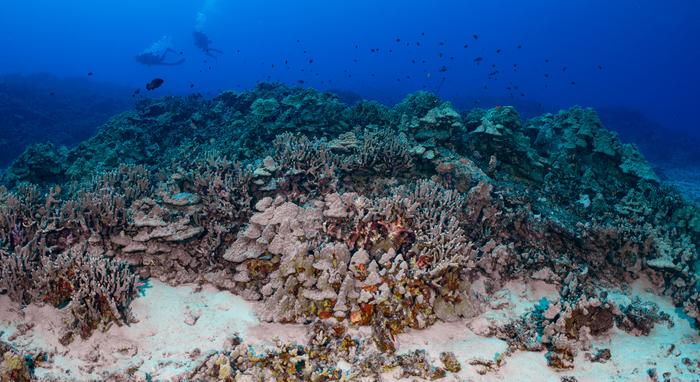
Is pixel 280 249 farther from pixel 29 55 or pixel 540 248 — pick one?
pixel 29 55

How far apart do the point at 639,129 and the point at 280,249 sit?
4066cm

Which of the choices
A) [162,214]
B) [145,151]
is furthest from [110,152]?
[162,214]

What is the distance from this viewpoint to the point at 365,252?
534 cm

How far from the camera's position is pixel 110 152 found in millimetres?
11602

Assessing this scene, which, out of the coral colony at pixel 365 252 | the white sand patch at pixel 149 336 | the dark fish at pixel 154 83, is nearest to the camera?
the white sand patch at pixel 149 336

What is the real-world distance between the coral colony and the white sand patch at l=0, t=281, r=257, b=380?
11 centimetres

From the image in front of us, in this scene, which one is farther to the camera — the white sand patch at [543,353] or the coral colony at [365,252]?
the coral colony at [365,252]

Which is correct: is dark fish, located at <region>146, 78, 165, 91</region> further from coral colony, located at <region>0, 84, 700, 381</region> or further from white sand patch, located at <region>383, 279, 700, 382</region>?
white sand patch, located at <region>383, 279, 700, 382</region>

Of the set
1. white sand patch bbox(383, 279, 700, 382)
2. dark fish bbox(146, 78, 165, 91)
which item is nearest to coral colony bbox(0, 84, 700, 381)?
white sand patch bbox(383, 279, 700, 382)

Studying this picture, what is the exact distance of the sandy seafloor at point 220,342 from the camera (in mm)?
4355

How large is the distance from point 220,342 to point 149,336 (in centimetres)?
94

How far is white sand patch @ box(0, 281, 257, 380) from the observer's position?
14.2 ft

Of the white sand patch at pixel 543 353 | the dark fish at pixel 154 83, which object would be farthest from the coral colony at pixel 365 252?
the dark fish at pixel 154 83

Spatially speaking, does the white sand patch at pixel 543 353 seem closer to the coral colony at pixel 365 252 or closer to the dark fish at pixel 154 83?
the coral colony at pixel 365 252
